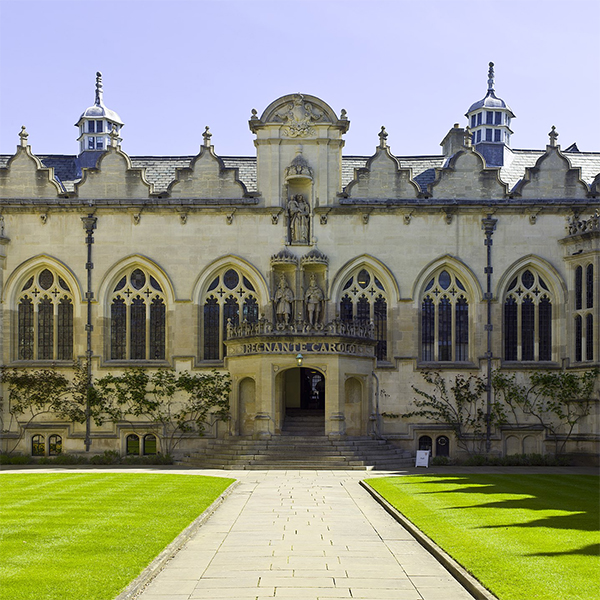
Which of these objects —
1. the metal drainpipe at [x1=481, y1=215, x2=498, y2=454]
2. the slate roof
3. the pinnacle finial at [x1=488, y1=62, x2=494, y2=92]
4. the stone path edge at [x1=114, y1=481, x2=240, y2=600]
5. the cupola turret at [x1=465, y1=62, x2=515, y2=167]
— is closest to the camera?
the stone path edge at [x1=114, y1=481, x2=240, y2=600]

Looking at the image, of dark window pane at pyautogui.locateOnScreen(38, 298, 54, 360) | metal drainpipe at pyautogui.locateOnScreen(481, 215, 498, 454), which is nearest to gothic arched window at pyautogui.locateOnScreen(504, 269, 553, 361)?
metal drainpipe at pyautogui.locateOnScreen(481, 215, 498, 454)

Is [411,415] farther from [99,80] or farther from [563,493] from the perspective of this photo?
[99,80]

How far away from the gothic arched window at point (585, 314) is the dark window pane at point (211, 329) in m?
15.3

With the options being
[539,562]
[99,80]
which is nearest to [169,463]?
[539,562]

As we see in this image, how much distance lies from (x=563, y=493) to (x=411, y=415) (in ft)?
46.0

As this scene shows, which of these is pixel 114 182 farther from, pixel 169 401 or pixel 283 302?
pixel 169 401

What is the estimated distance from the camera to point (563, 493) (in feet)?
75.7

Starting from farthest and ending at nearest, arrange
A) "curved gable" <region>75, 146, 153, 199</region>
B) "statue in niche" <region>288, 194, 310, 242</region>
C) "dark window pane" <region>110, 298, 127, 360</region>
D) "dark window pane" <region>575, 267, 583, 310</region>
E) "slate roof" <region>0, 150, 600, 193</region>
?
"slate roof" <region>0, 150, 600, 193</region> < "curved gable" <region>75, 146, 153, 199</region> < "dark window pane" <region>110, 298, 127, 360</region> < "statue in niche" <region>288, 194, 310, 242</region> < "dark window pane" <region>575, 267, 583, 310</region>

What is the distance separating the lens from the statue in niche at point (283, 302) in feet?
121

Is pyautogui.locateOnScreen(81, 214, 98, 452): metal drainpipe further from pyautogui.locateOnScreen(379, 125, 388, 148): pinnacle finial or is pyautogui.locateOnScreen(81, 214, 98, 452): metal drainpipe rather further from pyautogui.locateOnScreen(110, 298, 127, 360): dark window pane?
pyautogui.locateOnScreen(379, 125, 388, 148): pinnacle finial

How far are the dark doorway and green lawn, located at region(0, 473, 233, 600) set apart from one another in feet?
40.5

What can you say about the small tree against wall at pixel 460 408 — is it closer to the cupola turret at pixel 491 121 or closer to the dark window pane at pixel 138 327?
the dark window pane at pixel 138 327

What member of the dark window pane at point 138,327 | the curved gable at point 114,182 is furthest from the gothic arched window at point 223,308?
the curved gable at point 114,182

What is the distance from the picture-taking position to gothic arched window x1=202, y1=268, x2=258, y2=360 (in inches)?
1491
